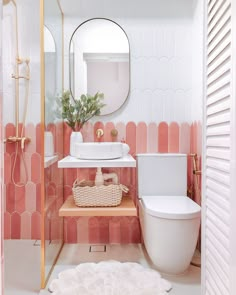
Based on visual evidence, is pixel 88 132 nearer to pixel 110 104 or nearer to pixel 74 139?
pixel 74 139

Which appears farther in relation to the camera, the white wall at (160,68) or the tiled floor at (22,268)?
the white wall at (160,68)

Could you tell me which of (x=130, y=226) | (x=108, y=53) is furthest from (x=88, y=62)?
(x=130, y=226)

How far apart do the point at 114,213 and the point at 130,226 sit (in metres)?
0.53

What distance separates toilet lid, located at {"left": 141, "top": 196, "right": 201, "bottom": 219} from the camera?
1.79m

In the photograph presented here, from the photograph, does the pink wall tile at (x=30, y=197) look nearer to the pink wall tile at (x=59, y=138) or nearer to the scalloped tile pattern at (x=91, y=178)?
the scalloped tile pattern at (x=91, y=178)

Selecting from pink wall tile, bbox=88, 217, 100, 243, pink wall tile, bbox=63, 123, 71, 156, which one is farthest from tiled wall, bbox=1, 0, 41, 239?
pink wall tile, bbox=88, 217, 100, 243

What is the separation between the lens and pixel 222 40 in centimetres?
109

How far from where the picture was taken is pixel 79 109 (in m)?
2.38

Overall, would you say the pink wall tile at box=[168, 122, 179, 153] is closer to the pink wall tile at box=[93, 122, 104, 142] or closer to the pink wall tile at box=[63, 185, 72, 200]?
the pink wall tile at box=[93, 122, 104, 142]

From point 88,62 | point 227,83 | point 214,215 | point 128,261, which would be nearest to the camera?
point 227,83

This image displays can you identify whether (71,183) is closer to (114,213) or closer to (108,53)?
(114,213)

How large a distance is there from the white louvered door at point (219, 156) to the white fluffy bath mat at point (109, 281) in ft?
1.87

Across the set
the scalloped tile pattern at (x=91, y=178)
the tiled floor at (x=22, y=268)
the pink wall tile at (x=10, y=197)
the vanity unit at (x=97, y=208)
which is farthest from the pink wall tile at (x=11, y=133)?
the tiled floor at (x=22, y=268)

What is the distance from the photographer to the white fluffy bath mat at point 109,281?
5.62 feet
